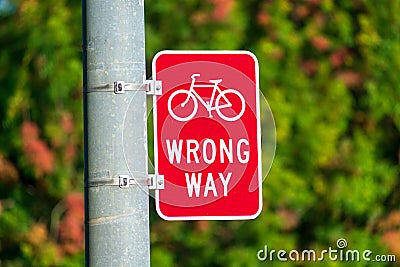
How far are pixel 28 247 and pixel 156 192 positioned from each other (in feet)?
22.9

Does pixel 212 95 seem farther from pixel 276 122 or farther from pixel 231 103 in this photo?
pixel 276 122

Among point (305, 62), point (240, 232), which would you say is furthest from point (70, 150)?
point (305, 62)

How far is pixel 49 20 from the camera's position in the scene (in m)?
9.71

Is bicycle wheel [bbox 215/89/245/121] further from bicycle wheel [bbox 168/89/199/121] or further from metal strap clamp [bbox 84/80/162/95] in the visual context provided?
metal strap clamp [bbox 84/80/162/95]

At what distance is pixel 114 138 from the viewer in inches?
116

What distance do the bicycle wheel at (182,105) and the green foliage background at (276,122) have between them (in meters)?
6.53

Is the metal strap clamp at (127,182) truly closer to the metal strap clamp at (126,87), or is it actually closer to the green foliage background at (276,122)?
the metal strap clamp at (126,87)

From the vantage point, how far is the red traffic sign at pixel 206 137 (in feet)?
9.93

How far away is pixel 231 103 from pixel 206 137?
0.46 ft

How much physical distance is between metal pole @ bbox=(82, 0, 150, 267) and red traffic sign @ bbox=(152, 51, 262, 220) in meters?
0.07

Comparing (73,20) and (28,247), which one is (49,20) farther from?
(28,247)

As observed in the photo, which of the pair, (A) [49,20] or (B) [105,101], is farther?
(A) [49,20]

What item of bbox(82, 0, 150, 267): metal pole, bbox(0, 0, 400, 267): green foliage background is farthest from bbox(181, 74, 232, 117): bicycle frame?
bbox(0, 0, 400, 267): green foliage background

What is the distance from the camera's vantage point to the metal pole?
9.61ft
